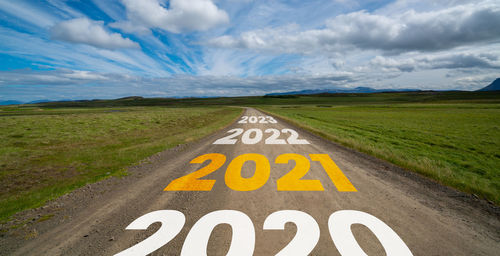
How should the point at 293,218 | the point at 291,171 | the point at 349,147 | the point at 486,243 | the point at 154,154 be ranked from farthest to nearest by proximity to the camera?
the point at 349,147 < the point at 154,154 < the point at 291,171 < the point at 293,218 < the point at 486,243

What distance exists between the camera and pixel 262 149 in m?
8.91

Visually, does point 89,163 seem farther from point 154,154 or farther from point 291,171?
point 291,171

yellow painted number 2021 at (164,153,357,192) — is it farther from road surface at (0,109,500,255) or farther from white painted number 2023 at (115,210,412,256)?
white painted number 2023 at (115,210,412,256)

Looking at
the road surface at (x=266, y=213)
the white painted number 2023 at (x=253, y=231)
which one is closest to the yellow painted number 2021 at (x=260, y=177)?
the road surface at (x=266, y=213)

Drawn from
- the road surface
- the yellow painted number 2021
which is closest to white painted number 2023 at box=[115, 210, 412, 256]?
the road surface

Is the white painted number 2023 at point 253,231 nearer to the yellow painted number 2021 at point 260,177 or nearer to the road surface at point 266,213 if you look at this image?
the road surface at point 266,213

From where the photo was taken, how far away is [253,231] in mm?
3234

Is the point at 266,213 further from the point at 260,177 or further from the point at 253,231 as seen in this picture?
the point at 260,177

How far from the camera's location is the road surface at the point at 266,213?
2932 mm

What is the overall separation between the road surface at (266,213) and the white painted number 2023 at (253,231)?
0.07 ft

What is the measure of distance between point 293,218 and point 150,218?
9.16 feet

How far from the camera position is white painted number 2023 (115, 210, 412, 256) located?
2.83 metres

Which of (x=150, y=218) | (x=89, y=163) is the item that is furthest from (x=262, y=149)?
(x=89, y=163)

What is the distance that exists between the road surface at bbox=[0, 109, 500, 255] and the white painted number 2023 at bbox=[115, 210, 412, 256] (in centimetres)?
2
